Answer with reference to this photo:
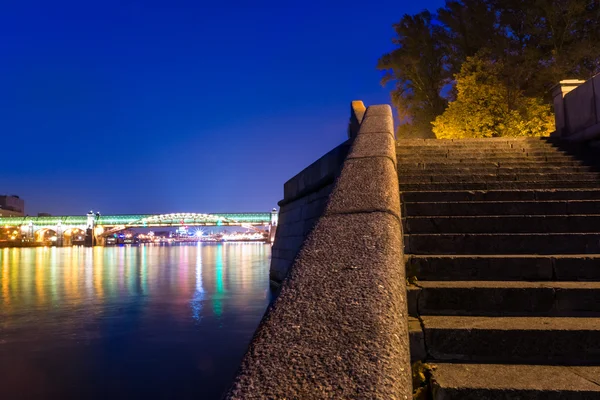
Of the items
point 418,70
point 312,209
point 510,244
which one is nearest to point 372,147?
point 510,244

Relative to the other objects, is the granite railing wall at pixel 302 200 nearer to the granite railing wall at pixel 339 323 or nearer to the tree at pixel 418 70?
the granite railing wall at pixel 339 323

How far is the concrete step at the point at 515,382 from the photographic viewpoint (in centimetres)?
214

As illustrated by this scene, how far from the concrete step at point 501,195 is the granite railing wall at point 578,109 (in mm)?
4006

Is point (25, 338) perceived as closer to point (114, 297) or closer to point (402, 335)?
point (114, 297)

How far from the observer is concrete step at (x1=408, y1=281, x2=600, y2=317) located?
3012 millimetres

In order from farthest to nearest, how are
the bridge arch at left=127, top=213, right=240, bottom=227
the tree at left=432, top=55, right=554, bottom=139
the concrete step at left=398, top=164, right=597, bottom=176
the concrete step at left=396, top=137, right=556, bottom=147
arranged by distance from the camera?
the bridge arch at left=127, top=213, right=240, bottom=227, the tree at left=432, top=55, right=554, bottom=139, the concrete step at left=396, top=137, right=556, bottom=147, the concrete step at left=398, top=164, right=597, bottom=176

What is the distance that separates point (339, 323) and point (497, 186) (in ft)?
15.9

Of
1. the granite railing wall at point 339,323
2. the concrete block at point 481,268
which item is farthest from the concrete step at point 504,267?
the granite railing wall at point 339,323

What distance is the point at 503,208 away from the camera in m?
4.66

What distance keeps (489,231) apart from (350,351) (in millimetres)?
3263

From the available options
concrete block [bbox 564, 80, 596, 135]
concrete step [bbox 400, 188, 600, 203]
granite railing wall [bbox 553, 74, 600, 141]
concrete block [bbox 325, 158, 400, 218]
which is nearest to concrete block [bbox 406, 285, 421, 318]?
concrete block [bbox 325, 158, 400, 218]

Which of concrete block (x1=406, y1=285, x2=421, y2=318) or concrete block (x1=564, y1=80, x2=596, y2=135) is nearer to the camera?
concrete block (x1=406, y1=285, x2=421, y2=318)

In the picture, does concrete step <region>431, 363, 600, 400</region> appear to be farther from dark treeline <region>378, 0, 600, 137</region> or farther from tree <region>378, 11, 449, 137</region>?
tree <region>378, 11, 449, 137</region>

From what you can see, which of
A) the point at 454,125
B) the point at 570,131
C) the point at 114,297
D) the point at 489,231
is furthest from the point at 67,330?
the point at 454,125
